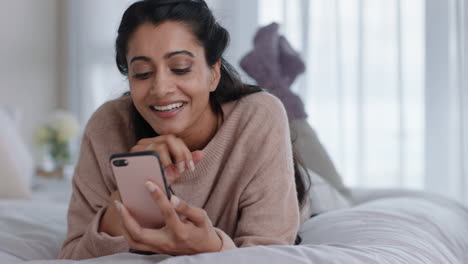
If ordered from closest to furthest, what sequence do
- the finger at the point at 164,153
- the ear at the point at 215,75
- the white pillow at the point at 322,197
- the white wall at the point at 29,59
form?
the finger at the point at 164,153 < the ear at the point at 215,75 < the white pillow at the point at 322,197 < the white wall at the point at 29,59

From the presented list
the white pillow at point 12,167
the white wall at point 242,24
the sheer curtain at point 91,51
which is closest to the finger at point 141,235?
the white pillow at point 12,167

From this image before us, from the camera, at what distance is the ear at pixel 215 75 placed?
1314mm

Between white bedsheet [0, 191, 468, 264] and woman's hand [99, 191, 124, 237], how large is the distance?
14 cm

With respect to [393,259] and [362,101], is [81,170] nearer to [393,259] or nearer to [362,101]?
[393,259]

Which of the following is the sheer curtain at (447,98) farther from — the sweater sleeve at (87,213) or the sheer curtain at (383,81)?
the sweater sleeve at (87,213)

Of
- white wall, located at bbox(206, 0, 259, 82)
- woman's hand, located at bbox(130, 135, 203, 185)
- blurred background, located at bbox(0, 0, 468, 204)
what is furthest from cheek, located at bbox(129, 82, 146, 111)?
white wall, located at bbox(206, 0, 259, 82)

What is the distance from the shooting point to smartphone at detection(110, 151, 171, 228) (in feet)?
3.21

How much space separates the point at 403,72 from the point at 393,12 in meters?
0.35

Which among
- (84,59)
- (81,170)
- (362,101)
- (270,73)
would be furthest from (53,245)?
(84,59)

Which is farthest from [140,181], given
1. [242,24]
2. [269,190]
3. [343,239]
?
[242,24]

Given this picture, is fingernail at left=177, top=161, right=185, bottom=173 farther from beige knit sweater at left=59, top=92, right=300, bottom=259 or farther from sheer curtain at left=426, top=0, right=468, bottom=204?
sheer curtain at left=426, top=0, right=468, bottom=204

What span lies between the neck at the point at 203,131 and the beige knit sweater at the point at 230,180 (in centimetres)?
4

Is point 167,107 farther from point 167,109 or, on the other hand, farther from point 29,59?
point 29,59

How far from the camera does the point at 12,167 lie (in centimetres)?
238
